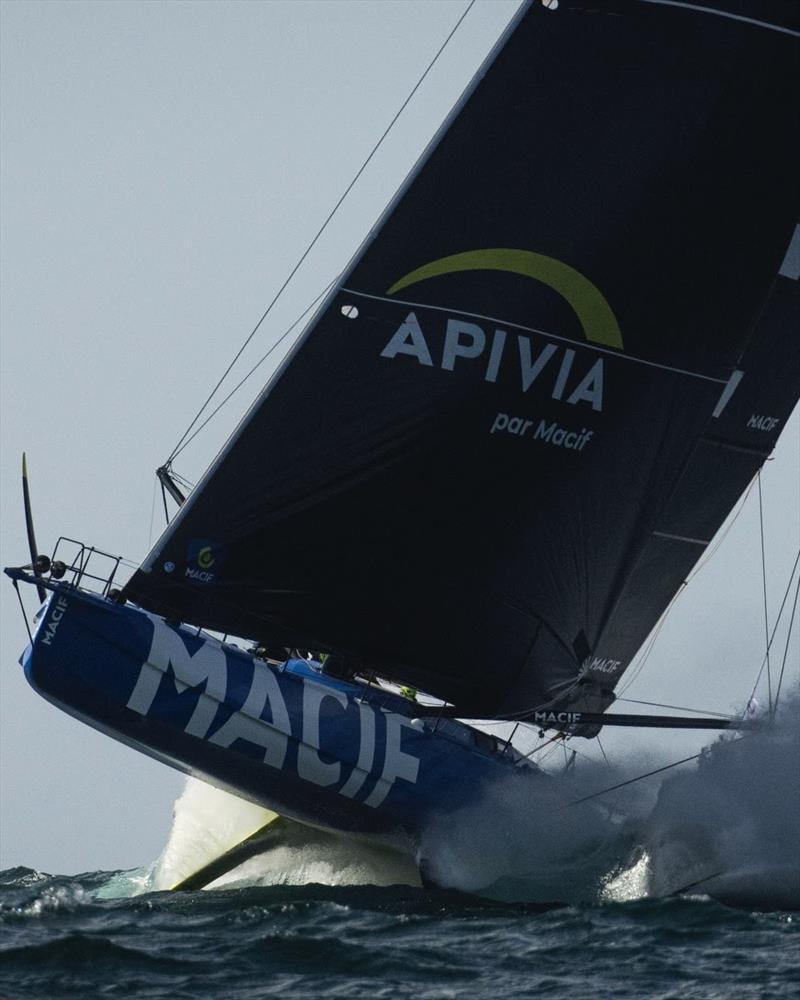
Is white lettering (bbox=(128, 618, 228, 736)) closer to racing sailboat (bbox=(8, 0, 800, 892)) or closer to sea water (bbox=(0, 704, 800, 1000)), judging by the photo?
racing sailboat (bbox=(8, 0, 800, 892))

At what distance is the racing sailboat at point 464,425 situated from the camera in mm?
14102

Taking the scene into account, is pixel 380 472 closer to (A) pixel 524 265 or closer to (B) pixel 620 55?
(A) pixel 524 265

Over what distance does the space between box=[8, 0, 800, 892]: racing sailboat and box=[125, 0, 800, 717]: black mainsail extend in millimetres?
19

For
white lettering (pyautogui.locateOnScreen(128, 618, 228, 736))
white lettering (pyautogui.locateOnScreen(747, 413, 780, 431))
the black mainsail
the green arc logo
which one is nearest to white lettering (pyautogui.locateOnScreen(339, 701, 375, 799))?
the black mainsail

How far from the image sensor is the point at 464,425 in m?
14.5

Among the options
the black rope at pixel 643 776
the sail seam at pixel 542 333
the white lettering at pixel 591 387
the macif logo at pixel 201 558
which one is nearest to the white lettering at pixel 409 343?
the sail seam at pixel 542 333

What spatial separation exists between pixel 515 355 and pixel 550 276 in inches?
26.7

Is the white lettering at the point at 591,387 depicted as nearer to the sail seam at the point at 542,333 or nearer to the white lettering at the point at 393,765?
the sail seam at the point at 542,333

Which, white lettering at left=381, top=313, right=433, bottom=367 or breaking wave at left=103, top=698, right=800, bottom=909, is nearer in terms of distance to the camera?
white lettering at left=381, top=313, right=433, bottom=367

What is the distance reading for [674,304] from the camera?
1482 centimetres

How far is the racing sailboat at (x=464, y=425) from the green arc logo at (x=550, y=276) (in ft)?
0.07

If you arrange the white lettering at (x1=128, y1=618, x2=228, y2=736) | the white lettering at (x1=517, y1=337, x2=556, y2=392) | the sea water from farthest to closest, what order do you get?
1. the white lettering at (x1=517, y1=337, x2=556, y2=392)
2. the white lettering at (x1=128, y1=618, x2=228, y2=736)
3. the sea water

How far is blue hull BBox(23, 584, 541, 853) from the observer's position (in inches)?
545

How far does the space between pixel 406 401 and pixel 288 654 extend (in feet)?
9.44
